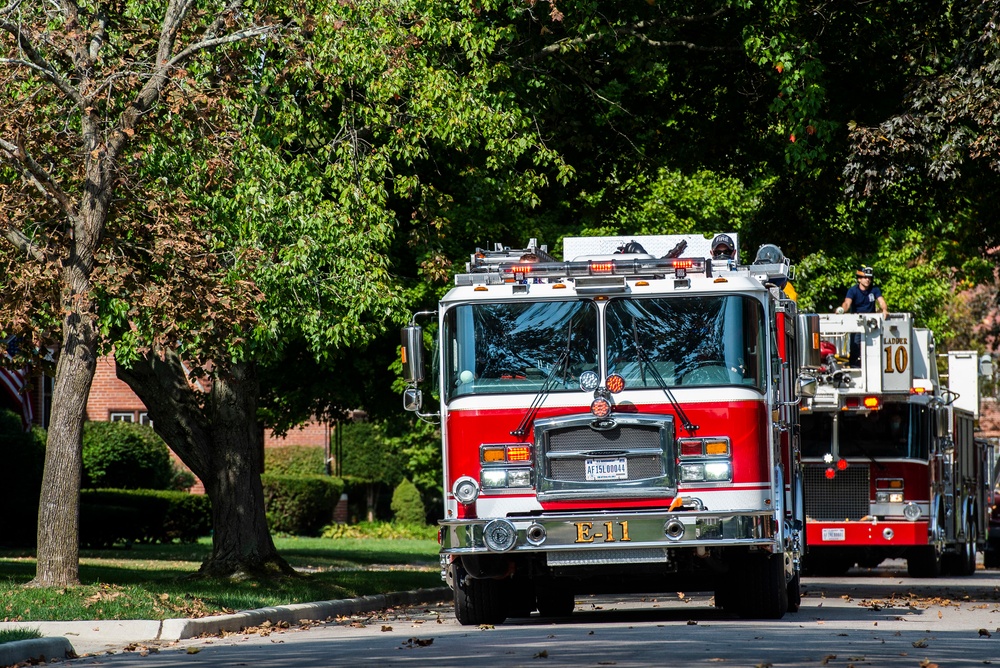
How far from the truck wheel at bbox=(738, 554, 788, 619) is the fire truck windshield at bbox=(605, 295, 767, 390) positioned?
170 cm

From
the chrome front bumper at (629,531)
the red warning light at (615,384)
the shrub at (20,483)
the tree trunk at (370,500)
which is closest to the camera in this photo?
the chrome front bumper at (629,531)

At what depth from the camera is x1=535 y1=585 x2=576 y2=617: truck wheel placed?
52.5ft

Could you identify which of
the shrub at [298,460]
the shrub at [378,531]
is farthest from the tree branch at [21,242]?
the shrub at [298,460]

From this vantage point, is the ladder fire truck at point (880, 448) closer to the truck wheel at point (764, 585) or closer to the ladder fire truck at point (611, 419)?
the truck wheel at point (764, 585)

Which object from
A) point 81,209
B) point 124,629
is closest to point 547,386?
point 124,629

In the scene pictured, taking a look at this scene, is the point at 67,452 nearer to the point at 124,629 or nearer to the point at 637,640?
the point at 124,629

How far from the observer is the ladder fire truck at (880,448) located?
68.1 feet

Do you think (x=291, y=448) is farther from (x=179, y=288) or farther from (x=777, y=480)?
(x=777, y=480)

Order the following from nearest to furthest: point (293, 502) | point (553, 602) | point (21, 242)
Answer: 1. point (553, 602)
2. point (21, 242)
3. point (293, 502)

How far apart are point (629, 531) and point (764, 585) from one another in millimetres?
1778

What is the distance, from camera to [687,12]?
2286 centimetres

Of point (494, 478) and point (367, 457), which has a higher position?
point (367, 457)

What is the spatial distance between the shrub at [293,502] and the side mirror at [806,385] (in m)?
27.4

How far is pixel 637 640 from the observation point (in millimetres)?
12039
